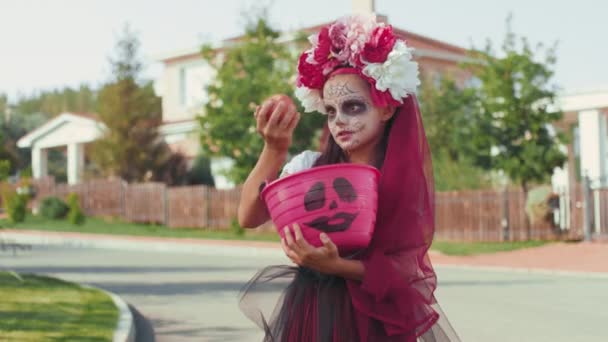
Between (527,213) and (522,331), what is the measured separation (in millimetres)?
14135

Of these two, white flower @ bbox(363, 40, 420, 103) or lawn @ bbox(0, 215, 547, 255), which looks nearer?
white flower @ bbox(363, 40, 420, 103)

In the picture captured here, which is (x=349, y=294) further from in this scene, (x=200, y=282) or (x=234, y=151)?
(x=234, y=151)

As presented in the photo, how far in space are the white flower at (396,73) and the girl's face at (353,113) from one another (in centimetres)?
8

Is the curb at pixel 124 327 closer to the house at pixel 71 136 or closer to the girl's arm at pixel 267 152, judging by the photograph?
the girl's arm at pixel 267 152

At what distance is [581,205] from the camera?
21.7 metres

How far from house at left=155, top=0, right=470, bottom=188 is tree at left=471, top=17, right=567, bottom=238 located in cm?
1344

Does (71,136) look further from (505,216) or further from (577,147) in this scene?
(505,216)

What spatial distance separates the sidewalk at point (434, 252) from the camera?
1723 centimetres

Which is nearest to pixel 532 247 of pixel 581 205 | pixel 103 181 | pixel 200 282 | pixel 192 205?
pixel 581 205

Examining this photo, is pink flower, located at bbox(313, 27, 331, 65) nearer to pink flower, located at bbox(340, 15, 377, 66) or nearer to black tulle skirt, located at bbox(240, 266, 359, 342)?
pink flower, located at bbox(340, 15, 377, 66)

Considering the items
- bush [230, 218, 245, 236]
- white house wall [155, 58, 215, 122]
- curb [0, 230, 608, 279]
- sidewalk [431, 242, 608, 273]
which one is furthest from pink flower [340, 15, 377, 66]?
white house wall [155, 58, 215, 122]

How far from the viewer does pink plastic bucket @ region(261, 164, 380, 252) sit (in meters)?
2.87

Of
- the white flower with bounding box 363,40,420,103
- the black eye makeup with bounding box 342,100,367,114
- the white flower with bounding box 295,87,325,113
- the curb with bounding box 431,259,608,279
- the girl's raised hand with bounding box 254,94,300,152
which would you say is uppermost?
the white flower with bounding box 363,40,420,103

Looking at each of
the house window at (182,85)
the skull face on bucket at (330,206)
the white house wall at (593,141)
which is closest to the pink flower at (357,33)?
the skull face on bucket at (330,206)
